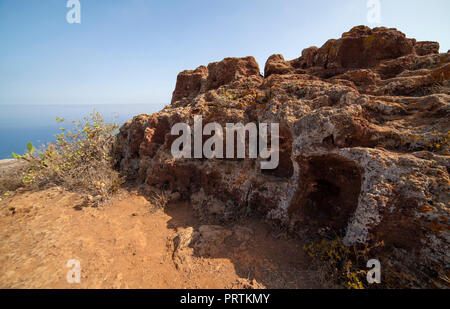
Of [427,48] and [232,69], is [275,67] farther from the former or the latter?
[427,48]

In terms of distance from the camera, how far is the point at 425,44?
197 inches

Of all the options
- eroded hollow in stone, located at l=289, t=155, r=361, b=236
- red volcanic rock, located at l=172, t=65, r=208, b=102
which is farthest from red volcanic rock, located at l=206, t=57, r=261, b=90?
eroded hollow in stone, located at l=289, t=155, r=361, b=236

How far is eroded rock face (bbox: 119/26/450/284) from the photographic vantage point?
2.31m

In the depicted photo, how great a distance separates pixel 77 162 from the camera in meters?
6.09

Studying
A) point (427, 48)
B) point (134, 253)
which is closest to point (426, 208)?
point (134, 253)

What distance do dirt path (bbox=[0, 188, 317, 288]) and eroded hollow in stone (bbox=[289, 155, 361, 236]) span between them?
2.00 ft

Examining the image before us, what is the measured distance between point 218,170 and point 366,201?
9.57ft

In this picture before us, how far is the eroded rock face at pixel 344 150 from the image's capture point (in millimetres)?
2314

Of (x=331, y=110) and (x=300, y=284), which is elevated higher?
(x=331, y=110)
